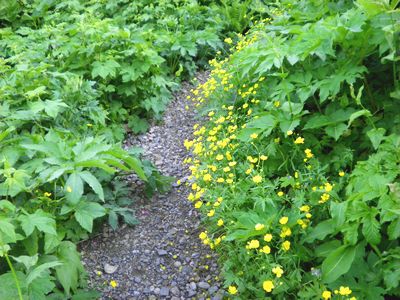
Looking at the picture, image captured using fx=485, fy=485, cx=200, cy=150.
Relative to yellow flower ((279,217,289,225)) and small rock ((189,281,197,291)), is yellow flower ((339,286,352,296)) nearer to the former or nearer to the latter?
yellow flower ((279,217,289,225))

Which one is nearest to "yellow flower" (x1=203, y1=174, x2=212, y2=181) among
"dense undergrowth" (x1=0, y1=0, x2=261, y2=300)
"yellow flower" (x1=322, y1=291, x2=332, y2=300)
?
"dense undergrowth" (x1=0, y1=0, x2=261, y2=300)

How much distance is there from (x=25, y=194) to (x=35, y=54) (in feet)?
7.56

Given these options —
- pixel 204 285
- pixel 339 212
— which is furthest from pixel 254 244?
pixel 204 285

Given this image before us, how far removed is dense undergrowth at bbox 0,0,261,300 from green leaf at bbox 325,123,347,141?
4.90 ft

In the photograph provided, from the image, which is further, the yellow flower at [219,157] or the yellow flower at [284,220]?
the yellow flower at [219,157]

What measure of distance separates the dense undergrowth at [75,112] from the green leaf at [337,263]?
1.49m

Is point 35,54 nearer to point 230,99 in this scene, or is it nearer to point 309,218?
point 230,99

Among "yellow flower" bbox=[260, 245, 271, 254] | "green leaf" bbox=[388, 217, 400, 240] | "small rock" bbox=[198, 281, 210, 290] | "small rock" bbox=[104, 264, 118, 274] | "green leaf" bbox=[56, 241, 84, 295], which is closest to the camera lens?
"green leaf" bbox=[388, 217, 400, 240]

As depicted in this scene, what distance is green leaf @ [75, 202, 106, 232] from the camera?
131 inches

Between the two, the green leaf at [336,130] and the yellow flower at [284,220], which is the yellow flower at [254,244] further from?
the green leaf at [336,130]

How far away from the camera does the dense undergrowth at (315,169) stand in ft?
9.18

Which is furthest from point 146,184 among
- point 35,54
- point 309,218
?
point 35,54

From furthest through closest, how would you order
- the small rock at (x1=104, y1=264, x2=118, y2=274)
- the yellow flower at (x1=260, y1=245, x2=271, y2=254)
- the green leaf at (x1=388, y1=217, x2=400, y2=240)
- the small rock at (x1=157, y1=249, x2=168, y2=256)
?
the small rock at (x1=157, y1=249, x2=168, y2=256)
the small rock at (x1=104, y1=264, x2=118, y2=274)
the yellow flower at (x1=260, y1=245, x2=271, y2=254)
the green leaf at (x1=388, y1=217, x2=400, y2=240)

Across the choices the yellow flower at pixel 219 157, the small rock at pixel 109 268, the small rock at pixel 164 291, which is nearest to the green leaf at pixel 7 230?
the small rock at pixel 109 268
